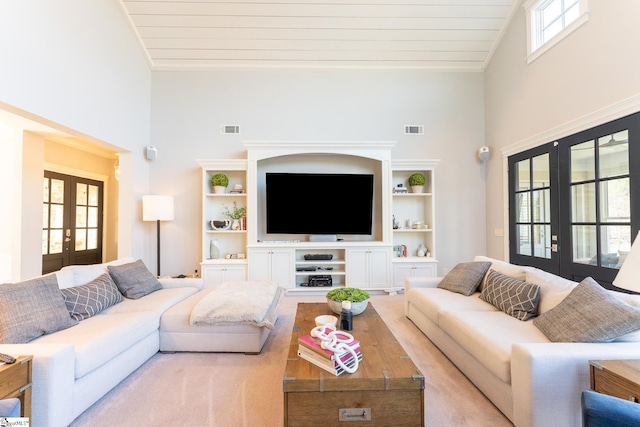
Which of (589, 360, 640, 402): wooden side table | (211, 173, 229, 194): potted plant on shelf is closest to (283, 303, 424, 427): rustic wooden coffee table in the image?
(589, 360, 640, 402): wooden side table

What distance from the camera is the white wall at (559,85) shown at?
2832 mm

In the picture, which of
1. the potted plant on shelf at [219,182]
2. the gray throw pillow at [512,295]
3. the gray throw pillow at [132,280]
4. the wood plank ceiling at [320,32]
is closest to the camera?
the gray throw pillow at [512,295]

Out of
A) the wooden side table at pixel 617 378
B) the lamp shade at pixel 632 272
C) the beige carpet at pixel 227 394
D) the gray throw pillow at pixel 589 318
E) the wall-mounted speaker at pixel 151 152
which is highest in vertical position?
the wall-mounted speaker at pixel 151 152

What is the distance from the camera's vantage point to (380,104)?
5.11 m

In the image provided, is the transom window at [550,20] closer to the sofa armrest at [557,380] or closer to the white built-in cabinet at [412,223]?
the white built-in cabinet at [412,223]

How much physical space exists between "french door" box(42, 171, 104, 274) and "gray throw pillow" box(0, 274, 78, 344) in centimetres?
381

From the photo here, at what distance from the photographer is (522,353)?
159 cm

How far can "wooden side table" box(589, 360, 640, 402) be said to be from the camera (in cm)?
131

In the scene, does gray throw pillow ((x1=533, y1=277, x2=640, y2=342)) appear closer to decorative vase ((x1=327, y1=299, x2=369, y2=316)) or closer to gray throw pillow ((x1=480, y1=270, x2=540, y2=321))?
gray throw pillow ((x1=480, y1=270, x2=540, y2=321))

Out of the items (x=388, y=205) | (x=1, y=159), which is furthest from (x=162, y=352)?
Answer: (x=1, y=159)

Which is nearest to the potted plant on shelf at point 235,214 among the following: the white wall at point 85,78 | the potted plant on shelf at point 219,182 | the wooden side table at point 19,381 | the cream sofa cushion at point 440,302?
the potted plant on shelf at point 219,182

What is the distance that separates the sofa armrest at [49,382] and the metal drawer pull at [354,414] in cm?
160

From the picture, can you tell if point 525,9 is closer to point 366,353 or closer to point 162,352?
point 366,353

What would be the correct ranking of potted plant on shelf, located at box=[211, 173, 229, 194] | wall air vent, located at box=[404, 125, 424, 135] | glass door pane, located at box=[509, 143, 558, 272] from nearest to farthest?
1. glass door pane, located at box=[509, 143, 558, 272]
2. potted plant on shelf, located at box=[211, 173, 229, 194]
3. wall air vent, located at box=[404, 125, 424, 135]
